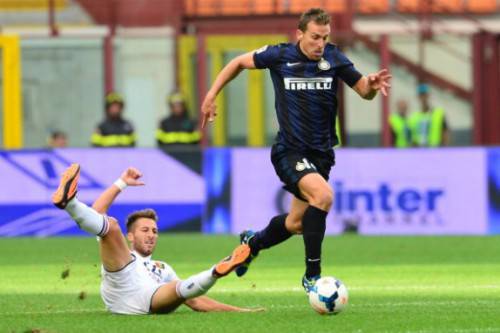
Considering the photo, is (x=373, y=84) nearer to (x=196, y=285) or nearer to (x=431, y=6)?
(x=196, y=285)

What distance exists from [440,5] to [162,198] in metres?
7.59

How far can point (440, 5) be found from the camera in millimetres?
25094

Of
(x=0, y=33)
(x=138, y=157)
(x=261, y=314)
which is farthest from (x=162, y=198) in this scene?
(x=261, y=314)

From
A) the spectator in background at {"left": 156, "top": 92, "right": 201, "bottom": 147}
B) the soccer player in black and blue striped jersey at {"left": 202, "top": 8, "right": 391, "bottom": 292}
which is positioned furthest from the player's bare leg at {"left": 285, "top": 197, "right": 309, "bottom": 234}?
the spectator in background at {"left": 156, "top": 92, "right": 201, "bottom": 147}

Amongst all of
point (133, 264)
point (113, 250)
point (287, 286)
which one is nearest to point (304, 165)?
point (133, 264)

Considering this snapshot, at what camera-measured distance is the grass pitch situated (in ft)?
30.9

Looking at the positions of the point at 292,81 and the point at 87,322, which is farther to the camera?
the point at 292,81

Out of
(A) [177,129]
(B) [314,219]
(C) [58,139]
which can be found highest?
(B) [314,219]

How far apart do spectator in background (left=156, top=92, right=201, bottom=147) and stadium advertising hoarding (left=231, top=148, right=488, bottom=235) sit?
1.63m

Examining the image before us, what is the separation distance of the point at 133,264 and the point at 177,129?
444 inches

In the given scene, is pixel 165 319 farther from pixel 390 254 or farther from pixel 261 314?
pixel 390 254

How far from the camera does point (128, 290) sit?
32.4 ft

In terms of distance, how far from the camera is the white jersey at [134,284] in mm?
9789

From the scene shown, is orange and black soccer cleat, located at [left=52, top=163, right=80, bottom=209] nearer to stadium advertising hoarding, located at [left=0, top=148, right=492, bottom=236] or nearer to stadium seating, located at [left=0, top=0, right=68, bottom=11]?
stadium advertising hoarding, located at [left=0, top=148, right=492, bottom=236]
